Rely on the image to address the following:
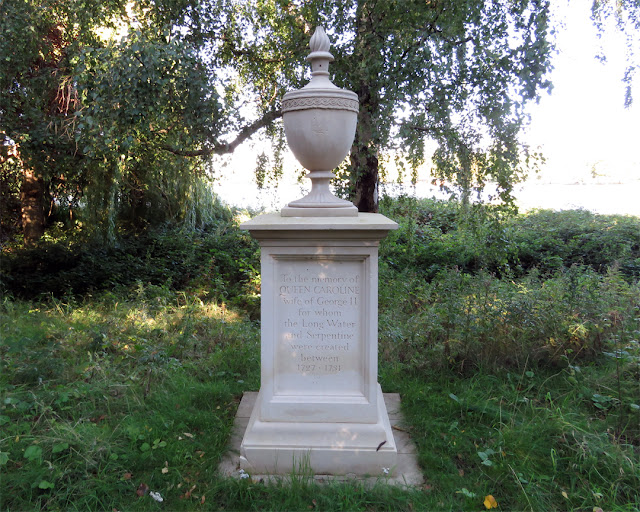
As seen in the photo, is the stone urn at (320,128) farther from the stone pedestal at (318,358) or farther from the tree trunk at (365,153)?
the tree trunk at (365,153)

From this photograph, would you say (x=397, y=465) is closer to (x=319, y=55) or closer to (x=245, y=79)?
(x=319, y=55)

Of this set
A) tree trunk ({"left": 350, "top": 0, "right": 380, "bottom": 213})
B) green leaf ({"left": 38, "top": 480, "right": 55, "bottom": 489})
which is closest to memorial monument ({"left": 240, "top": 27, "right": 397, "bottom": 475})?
green leaf ({"left": 38, "top": 480, "right": 55, "bottom": 489})

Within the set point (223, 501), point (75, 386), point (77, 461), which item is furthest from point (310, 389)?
point (75, 386)

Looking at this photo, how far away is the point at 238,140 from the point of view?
272 inches

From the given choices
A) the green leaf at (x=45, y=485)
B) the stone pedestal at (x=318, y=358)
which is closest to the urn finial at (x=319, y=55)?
the stone pedestal at (x=318, y=358)

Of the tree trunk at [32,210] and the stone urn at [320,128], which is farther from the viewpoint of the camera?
the tree trunk at [32,210]

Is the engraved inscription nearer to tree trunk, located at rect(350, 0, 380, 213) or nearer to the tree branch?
tree trunk, located at rect(350, 0, 380, 213)

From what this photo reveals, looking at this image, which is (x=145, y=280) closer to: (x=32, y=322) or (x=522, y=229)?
(x=32, y=322)

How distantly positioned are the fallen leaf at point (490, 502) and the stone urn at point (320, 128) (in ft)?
5.61

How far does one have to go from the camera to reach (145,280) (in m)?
7.34

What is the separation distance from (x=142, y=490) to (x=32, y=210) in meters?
7.01

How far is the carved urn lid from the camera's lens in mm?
2773

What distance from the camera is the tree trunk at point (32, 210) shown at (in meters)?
7.89

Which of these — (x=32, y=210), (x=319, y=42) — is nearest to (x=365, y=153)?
(x=319, y=42)
